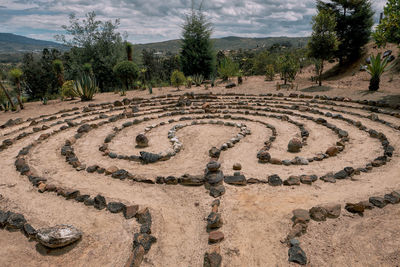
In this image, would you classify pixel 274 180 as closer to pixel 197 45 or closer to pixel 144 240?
pixel 144 240

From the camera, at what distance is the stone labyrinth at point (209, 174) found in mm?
4152

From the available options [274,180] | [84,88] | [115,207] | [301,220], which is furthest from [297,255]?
[84,88]

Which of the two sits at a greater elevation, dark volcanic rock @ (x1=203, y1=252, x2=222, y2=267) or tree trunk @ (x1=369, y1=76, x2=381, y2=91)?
tree trunk @ (x1=369, y1=76, x2=381, y2=91)

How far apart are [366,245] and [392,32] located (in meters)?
12.5

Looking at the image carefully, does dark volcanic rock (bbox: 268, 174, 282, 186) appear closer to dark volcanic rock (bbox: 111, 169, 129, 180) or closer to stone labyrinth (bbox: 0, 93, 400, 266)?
stone labyrinth (bbox: 0, 93, 400, 266)

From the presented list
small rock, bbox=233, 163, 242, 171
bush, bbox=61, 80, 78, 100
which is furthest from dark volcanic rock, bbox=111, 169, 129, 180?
bush, bbox=61, 80, 78, 100

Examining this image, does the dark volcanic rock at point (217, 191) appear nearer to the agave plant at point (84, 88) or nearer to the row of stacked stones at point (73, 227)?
the row of stacked stones at point (73, 227)

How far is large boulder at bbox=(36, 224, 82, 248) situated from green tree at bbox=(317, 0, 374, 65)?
84.3 feet

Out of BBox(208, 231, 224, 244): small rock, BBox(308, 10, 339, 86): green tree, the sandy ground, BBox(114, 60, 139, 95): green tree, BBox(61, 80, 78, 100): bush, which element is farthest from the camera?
BBox(114, 60, 139, 95): green tree

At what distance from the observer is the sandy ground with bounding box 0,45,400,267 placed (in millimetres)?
3752

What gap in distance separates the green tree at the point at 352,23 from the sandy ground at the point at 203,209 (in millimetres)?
18503

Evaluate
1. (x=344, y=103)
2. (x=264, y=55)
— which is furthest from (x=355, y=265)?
(x=264, y=55)

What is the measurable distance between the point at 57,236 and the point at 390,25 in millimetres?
15279

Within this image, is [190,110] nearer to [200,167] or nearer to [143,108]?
[143,108]
